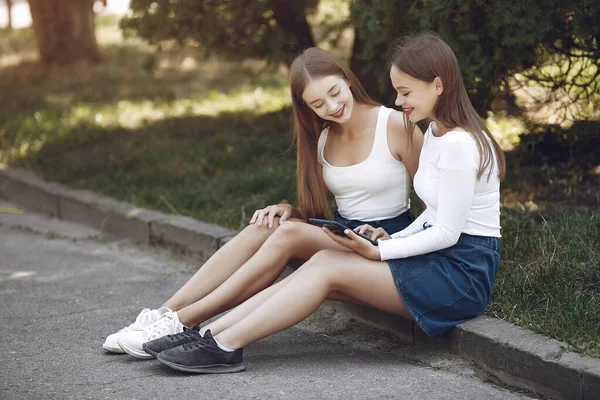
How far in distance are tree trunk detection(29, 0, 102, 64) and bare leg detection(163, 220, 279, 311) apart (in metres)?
8.86

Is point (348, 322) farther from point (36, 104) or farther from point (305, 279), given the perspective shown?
point (36, 104)

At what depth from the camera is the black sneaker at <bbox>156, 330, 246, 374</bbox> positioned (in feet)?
12.5

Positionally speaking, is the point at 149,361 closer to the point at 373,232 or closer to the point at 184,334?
the point at 184,334

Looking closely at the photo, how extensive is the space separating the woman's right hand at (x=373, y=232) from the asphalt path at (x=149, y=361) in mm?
544

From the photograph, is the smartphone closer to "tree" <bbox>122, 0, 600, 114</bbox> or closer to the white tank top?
the white tank top

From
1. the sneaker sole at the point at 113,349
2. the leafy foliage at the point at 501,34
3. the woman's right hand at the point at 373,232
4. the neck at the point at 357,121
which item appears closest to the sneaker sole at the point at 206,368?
the sneaker sole at the point at 113,349

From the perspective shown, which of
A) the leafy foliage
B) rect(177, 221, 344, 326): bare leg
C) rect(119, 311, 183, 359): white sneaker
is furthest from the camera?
the leafy foliage

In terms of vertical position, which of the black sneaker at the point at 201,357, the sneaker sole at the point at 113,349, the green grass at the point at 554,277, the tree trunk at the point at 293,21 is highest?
the tree trunk at the point at 293,21

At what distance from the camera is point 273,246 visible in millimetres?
4199

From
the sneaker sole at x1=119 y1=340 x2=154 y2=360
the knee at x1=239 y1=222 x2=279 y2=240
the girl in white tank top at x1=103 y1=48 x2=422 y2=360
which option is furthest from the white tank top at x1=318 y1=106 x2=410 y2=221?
the sneaker sole at x1=119 y1=340 x2=154 y2=360

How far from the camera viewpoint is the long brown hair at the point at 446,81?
3.80m

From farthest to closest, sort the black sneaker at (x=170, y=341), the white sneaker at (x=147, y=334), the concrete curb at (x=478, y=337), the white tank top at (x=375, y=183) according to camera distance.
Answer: the white tank top at (x=375, y=183) < the white sneaker at (x=147, y=334) < the black sneaker at (x=170, y=341) < the concrete curb at (x=478, y=337)

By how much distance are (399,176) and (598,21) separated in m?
1.82

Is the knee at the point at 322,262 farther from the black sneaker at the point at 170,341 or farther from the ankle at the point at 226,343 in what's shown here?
the black sneaker at the point at 170,341
